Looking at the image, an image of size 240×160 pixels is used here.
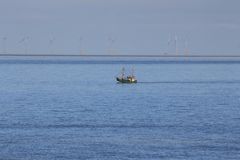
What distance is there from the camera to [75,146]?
75750 millimetres

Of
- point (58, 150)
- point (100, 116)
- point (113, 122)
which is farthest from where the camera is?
point (100, 116)

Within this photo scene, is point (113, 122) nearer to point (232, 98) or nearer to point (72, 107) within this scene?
point (72, 107)

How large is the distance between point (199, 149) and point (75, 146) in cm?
967

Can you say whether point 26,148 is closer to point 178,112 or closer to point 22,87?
point 178,112

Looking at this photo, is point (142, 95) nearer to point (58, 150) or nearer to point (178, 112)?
point (178, 112)

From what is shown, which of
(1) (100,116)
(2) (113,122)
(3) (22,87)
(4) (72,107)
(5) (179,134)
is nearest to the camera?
(5) (179,134)

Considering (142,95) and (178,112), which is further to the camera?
(142,95)

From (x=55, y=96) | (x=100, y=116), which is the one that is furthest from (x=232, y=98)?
(x=100, y=116)

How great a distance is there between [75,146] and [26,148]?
3920mm

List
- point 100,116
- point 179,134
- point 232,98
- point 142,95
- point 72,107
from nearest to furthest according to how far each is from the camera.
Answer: point 179,134 < point 100,116 < point 72,107 < point 232,98 < point 142,95

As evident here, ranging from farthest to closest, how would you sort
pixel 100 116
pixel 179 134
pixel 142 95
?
pixel 142 95 < pixel 100 116 < pixel 179 134

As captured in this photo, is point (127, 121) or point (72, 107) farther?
point (72, 107)

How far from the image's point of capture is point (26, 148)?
74.4m

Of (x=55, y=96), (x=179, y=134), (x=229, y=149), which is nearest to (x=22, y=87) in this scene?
(x=55, y=96)
